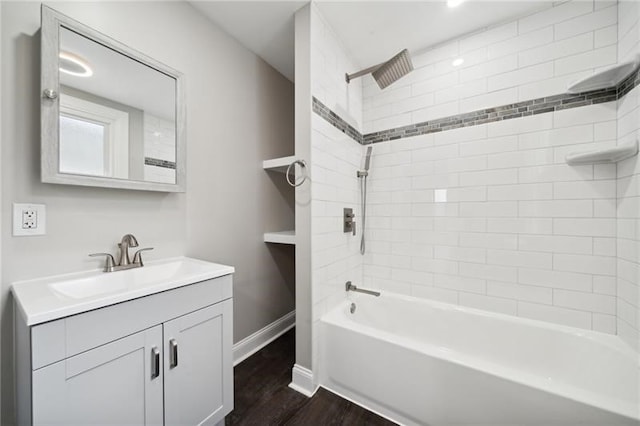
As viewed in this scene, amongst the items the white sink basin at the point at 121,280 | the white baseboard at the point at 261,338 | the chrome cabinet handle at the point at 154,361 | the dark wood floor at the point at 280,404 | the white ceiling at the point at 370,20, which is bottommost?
the dark wood floor at the point at 280,404

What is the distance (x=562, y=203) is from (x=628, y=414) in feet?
3.66

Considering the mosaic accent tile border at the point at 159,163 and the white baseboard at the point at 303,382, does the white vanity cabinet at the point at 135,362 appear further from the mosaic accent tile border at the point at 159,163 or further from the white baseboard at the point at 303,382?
the mosaic accent tile border at the point at 159,163

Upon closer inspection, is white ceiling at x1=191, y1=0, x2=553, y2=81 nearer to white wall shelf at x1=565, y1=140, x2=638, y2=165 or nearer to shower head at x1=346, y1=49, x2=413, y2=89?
shower head at x1=346, y1=49, x2=413, y2=89

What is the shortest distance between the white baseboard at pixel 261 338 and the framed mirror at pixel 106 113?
4.26 feet

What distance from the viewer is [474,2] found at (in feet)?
5.30

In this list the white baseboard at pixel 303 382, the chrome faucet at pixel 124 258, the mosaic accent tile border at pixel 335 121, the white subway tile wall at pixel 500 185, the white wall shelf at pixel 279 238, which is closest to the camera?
the chrome faucet at pixel 124 258

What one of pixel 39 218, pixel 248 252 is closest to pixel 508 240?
pixel 248 252

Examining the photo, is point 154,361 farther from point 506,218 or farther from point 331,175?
point 506,218

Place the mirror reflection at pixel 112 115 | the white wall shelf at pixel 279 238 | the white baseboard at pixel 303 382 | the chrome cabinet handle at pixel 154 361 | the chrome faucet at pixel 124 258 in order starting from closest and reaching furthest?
the chrome cabinet handle at pixel 154 361
the mirror reflection at pixel 112 115
the chrome faucet at pixel 124 258
the white baseboard at pixel 303 382
the white wall shelf at pixel 279 238

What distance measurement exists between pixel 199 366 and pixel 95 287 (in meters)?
0.61

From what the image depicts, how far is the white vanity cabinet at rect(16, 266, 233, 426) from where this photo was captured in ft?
2.47

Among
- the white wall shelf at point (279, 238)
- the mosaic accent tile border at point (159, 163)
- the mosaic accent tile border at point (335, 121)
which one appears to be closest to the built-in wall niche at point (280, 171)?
the white wall shelf at point (279, 238)

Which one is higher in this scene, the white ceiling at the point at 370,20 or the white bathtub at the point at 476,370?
the white ceiling at the point at 370,20

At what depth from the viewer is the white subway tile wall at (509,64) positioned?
1503mm
